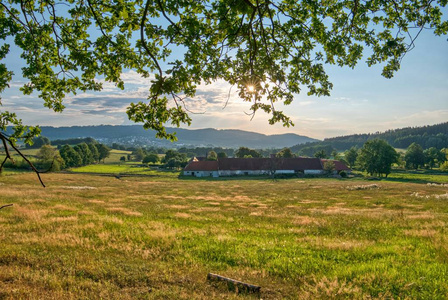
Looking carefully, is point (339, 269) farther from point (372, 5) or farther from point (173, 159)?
point (173, 159)

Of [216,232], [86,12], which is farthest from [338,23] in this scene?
[216,232]

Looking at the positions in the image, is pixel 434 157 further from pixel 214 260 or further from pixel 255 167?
pixel 214 260

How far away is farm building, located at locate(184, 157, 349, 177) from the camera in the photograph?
10794 centimetres

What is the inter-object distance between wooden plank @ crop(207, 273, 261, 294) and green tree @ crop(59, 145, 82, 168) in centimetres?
10886

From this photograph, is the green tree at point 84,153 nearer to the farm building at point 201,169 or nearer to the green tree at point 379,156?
the farm building at point 201,169

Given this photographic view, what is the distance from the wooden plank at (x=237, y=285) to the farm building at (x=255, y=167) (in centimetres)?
9957

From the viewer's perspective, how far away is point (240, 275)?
7281 millimetres

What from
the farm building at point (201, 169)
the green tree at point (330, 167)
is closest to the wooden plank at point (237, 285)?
the farm building at point (201, 169)

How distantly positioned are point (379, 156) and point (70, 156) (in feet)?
378

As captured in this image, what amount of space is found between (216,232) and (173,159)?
11330 cm

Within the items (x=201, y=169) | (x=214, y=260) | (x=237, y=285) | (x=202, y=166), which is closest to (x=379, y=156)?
(x=201, y=169)

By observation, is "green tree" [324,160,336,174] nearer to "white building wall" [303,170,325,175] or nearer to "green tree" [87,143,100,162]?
"white building wall" [303,170,325,175]

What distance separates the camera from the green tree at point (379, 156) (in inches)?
3477

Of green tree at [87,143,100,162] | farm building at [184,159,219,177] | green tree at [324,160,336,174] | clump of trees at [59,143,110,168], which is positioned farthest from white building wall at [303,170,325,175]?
green tree at [87,143,100,162]
